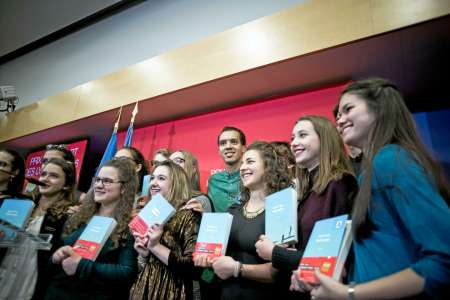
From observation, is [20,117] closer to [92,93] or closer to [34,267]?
[92,93]

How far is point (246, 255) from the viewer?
59.7 inches

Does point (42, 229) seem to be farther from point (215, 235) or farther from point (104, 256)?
point (215, 235)

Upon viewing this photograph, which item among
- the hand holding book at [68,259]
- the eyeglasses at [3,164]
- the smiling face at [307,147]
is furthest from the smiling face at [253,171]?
the eyeglasses at [3,164]

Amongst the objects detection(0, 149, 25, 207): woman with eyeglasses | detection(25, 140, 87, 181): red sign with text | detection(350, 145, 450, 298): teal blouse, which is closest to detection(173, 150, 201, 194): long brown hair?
detection(0, 149, 25, 207): woman with eyeglasses

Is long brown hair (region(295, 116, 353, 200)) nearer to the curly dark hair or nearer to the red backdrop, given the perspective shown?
the curly dark hair

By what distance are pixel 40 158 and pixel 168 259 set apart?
4.12m

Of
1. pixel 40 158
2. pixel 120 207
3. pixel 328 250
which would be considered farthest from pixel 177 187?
pixel 40 158

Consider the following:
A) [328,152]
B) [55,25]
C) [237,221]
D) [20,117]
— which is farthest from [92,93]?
[328,152]

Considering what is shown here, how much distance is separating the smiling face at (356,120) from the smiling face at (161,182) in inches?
45.7

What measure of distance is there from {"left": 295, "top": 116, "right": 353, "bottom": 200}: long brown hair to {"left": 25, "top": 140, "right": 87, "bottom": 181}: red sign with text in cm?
334

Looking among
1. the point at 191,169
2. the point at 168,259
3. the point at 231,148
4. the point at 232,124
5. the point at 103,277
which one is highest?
the point at 232,124

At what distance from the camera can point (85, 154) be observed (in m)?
4.50

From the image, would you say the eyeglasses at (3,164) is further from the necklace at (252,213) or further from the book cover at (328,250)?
the book cover at (328,250)

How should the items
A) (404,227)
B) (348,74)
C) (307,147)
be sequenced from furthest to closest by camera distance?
(348,74) → (307,147) → (404,227)
